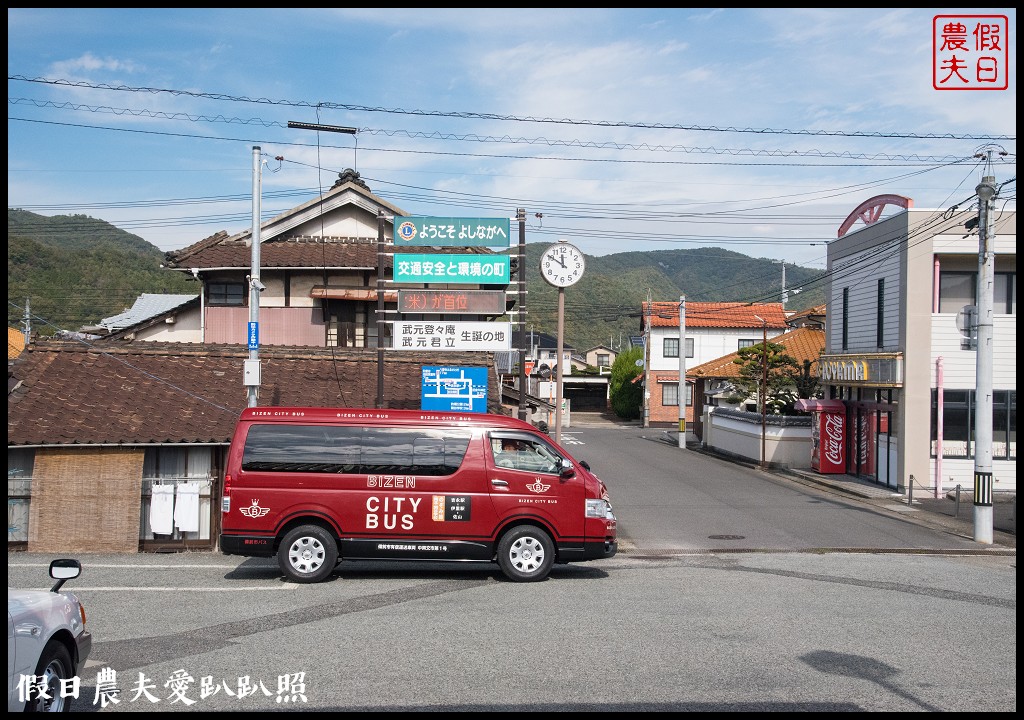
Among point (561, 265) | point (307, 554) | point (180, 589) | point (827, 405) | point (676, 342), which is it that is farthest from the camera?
point (676, 342)

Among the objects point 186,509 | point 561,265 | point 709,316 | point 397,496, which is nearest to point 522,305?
point 561,265

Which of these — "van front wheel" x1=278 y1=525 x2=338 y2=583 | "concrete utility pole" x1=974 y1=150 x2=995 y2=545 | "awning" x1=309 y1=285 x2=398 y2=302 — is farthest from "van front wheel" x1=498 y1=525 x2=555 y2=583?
"awning" x1=309 y1=285 x2=398 y2=302

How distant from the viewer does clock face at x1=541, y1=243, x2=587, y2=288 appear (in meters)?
19.2

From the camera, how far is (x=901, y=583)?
1306 centimetres

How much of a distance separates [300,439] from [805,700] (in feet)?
27.2

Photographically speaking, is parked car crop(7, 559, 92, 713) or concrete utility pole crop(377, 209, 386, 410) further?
concrete utility pole crop(377, 209, 386, 410)

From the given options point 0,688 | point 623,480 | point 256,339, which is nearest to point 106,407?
point 256,339

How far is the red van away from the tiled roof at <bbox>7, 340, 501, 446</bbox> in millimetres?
3367

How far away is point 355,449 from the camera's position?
13039 millimetres

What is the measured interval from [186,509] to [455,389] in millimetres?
5959

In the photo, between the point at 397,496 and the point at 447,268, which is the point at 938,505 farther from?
the point at 397,496

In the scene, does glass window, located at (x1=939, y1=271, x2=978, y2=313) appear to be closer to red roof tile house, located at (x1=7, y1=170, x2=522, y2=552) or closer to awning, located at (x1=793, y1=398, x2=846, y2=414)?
awning, located at (x1=793, y1=398, x2=846, y2=414)

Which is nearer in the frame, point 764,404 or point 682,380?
point 764,404

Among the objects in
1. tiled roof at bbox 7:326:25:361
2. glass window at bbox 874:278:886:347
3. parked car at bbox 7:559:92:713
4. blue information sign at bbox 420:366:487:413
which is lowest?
parked car at bbox 7:559:92:713
